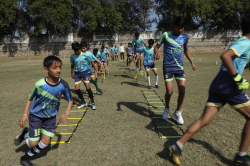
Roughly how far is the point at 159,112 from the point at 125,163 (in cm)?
241

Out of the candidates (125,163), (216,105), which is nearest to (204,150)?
(216,105)

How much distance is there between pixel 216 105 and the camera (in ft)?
8.58

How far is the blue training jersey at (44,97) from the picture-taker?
2.92 m

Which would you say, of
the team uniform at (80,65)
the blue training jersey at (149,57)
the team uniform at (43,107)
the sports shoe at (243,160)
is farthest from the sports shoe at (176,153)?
the blue training jersey at (149,57)

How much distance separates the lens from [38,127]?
2.97 m

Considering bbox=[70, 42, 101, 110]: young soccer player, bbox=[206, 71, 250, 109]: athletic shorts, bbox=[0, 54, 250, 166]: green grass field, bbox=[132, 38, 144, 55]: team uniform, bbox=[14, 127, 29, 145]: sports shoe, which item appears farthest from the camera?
bbox=[132, 38, 144, 55]: team uniform

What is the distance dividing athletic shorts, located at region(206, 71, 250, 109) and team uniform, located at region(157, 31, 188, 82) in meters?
1.68

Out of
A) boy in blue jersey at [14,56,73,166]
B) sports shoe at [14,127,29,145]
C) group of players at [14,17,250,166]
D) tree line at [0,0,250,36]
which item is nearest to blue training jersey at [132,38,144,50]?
group of players at [14,17,250,166]

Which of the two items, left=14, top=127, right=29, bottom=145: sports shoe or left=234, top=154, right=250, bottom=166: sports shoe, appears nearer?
left=234, top=154, right=250, bottom=166: sports shoe

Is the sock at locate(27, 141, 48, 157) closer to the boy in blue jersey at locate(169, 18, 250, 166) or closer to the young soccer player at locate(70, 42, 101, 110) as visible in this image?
the boy in blue jersey at locate(169, 18, 250, 166)

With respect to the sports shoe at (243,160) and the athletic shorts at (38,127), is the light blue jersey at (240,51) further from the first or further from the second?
the athletic shorts at (38,127)

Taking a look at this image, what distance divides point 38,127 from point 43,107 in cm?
33

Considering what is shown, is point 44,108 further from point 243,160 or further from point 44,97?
point 243,160

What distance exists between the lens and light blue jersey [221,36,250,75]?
238 cm
